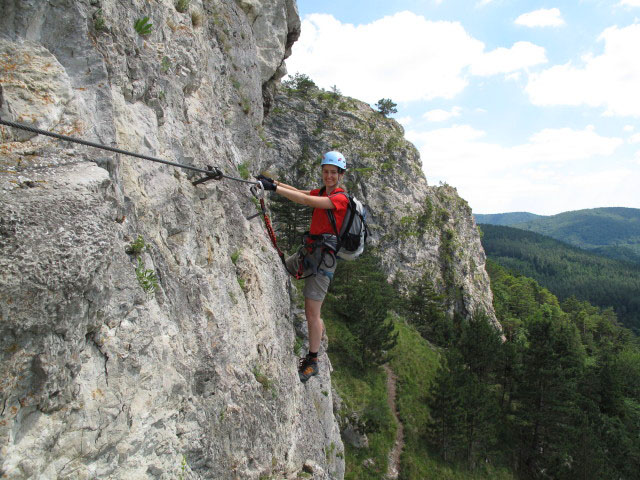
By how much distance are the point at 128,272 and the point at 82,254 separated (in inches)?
33.1

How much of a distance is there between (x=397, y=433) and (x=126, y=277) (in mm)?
26268

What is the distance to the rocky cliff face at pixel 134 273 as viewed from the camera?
2607mm

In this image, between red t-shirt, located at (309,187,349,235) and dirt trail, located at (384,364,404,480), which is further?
dirt trail, located at (384,364,404,480)

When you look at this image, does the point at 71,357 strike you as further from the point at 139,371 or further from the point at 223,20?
the point at 223,20

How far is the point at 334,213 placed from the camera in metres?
5.71

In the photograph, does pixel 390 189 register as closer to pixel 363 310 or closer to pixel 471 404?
pixel 363 310

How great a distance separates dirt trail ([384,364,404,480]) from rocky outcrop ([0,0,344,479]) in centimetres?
1790

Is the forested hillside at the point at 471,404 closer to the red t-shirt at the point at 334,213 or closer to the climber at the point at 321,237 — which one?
the climber at the point at 321,237

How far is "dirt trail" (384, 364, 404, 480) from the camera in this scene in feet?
73.1

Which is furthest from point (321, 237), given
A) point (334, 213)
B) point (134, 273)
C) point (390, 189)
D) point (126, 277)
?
point (390, 189)

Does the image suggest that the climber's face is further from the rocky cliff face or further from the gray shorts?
the rocky cliff face

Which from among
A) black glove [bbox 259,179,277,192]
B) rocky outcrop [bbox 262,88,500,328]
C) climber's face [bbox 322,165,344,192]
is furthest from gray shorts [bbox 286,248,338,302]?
rocky outcrop [bbox 262,88,500,328]

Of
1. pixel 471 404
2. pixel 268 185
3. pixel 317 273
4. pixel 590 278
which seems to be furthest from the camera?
pixel 590 278

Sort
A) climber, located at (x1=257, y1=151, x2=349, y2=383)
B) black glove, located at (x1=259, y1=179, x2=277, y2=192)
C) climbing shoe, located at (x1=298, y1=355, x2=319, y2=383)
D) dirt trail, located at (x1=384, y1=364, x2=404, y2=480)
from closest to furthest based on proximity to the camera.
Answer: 1. black glove, located at (x1=259, y1=179, x2=277, y2=192)
2. climber, located at (x1=257, y1=151, x2=349, y2=383)
3. climbing shoe, located at (x1=298, y1=355, x2=319, y2=383)
4. dirt trail, located at (x1=384, y1=364, x2=404, y2=480)
